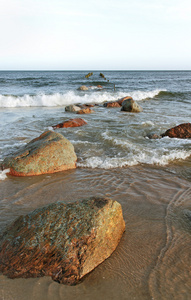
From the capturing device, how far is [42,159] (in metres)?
4.53

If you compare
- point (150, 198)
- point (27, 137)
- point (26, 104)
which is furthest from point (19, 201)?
point (26, 104)

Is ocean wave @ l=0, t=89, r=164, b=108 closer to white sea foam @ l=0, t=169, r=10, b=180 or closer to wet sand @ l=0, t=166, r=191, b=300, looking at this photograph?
white sea foam @ l=0, t=169, r=10, b=180

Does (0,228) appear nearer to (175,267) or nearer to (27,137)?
(175,267)

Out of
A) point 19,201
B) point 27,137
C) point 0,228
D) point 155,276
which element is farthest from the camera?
point 27,137

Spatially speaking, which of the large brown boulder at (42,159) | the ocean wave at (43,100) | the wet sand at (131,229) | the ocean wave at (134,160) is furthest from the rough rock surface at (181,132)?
the ocean wave at (43,100)

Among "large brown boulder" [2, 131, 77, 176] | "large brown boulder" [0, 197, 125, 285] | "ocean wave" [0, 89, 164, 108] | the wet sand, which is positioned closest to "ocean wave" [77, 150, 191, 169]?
the wet sand

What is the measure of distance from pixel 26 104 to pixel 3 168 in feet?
37.7

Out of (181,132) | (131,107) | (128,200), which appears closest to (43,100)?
(131,107)

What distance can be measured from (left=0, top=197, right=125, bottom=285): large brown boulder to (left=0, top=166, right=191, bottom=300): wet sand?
0.08 meters

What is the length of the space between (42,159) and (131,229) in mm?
2449

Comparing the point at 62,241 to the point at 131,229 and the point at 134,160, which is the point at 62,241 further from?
the point at 134,160

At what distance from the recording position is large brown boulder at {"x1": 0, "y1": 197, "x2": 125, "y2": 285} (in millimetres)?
2090

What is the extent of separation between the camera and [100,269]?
2172mm

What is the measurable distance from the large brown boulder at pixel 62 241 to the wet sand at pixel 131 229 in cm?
8
